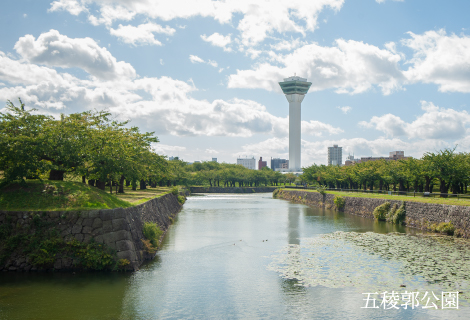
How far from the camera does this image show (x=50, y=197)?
19953 millimetres

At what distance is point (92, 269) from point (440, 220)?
94.7 ft

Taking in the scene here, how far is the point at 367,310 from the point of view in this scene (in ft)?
46.7

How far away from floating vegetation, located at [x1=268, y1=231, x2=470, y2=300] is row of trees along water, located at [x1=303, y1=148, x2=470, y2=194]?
18525 mm

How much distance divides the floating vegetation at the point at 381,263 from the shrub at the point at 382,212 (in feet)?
39.6

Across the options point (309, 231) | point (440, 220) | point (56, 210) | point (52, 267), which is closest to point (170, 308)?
point (52, 267)

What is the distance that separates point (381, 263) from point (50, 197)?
19113mm

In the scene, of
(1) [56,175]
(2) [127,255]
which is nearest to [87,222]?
(2) [127,255]

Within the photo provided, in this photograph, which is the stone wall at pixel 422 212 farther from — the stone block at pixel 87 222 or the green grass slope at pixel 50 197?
the stone block at pixel 87 222

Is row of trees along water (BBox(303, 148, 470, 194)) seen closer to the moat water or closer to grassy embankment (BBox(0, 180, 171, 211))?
the moat water

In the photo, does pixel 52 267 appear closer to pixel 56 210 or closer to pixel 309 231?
pixel 56 210

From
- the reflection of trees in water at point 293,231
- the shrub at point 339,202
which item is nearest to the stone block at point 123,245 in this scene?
the reflection of trees in water at point 293,231

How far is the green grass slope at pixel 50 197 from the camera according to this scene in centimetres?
1912

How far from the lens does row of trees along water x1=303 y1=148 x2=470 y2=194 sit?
1724 inches

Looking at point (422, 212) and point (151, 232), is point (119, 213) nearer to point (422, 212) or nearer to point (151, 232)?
point (151, 232)
